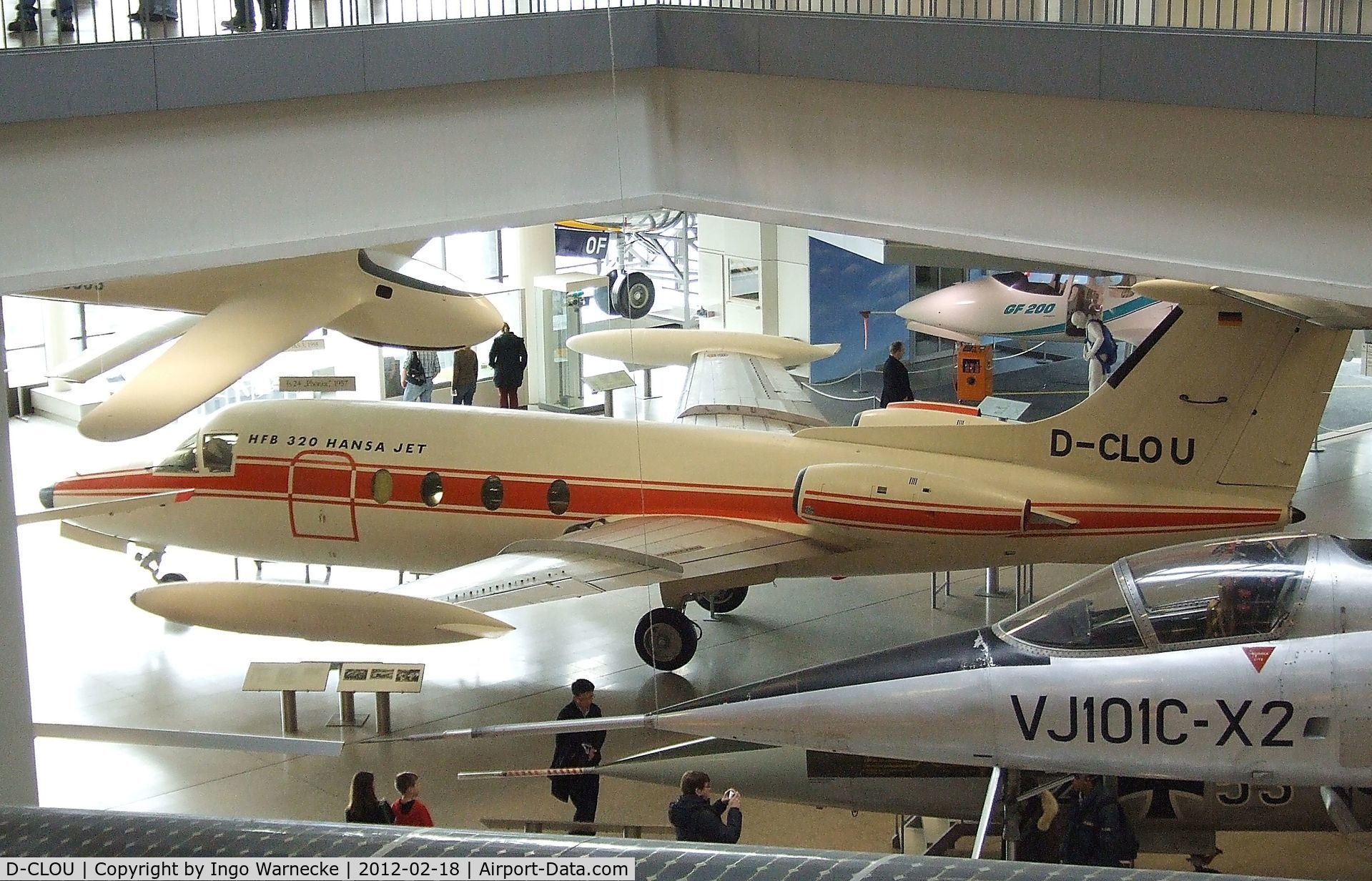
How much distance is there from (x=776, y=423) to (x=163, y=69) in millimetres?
9305

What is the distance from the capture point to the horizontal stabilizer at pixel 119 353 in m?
16.1

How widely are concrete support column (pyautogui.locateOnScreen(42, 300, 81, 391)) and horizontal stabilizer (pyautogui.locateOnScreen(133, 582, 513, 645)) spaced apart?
492 inches

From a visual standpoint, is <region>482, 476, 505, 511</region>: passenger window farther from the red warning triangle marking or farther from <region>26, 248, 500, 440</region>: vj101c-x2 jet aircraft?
the red warning triangle marking

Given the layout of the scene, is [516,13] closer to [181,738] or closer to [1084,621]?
[181,738]

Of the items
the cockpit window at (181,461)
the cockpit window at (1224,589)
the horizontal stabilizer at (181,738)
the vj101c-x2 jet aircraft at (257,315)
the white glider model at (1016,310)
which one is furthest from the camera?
the white glider model at (1016,310)

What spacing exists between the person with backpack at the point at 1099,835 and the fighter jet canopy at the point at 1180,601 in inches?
33.3

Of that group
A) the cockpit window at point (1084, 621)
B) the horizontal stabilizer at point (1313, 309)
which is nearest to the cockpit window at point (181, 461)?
the cockpit window at point (1084, 621)

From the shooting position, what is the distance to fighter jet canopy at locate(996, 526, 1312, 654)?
27.1 feet

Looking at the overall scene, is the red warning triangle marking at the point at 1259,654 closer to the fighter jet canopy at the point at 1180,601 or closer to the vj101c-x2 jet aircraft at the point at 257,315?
the fighter jet canopy at the point at 1180,601

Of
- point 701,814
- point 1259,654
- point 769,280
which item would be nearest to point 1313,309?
point 1259,654

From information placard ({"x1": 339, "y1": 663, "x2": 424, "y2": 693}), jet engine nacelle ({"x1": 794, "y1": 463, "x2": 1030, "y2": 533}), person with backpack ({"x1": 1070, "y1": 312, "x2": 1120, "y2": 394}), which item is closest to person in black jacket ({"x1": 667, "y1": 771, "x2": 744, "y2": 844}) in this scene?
information placard ({"x1": 339, "y1": 663, "x2": 424, "y2": 693})

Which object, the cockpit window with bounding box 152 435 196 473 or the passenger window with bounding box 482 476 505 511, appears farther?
the cockpit window with bounding box 152 435 196 473

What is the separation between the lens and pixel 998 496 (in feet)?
40.5

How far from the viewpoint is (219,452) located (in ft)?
45.3
